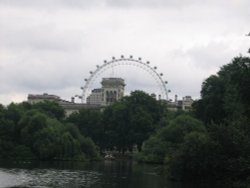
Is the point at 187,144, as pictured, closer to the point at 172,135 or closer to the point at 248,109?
the point at 248,109

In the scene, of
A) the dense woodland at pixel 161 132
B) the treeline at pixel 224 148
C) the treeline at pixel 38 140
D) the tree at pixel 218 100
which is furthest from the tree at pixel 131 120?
the treeline at pixel 224 148

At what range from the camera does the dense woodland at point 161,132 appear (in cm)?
5319

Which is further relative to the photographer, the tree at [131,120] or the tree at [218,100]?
the tree at [131,120]

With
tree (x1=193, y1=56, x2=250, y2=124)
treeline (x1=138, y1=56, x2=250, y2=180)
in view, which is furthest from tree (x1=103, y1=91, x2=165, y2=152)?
treeline (x1=138, y1=56, x2=250, y2=180)

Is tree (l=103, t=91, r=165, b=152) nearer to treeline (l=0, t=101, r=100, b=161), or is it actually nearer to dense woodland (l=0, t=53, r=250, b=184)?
dense woodland (l=0, t=53, r=250, b=184)

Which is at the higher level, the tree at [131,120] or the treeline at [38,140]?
the tree at [131,120]

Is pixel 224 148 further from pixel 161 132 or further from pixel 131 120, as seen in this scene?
pixel 131 120

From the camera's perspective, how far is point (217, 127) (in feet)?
182

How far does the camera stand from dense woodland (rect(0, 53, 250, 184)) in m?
53.2

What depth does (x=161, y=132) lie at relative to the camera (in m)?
93.2

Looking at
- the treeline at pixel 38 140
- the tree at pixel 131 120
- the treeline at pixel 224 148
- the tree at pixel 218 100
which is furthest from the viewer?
the tree at pixel 131 120

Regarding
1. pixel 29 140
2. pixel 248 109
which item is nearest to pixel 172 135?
pixel 29 140

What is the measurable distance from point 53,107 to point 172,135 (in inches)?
2562

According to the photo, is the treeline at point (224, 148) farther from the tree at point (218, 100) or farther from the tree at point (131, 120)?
the tree at point (131, 120)
